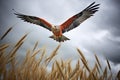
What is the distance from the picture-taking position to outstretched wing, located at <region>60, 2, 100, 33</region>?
211 centimetres

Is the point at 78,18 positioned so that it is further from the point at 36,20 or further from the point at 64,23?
the point at 36,20

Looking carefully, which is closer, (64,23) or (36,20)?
(64,23)

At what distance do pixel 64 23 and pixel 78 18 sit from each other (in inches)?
10.0

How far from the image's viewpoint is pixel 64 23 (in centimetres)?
210

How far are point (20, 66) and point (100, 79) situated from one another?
36cm

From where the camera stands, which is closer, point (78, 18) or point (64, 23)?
point (64, 23)

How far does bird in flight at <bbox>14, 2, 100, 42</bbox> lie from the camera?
208cm

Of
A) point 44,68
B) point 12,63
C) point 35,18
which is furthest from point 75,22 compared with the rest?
point 12,63

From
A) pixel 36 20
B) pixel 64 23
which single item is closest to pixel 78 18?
pixel 64 23

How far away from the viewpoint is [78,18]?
2287mm

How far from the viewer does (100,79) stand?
89 cm

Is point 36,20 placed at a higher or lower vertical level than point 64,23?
higher

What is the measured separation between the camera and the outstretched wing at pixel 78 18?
2.11m

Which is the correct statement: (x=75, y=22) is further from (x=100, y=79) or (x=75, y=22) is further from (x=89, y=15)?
(x=100, y=79)
